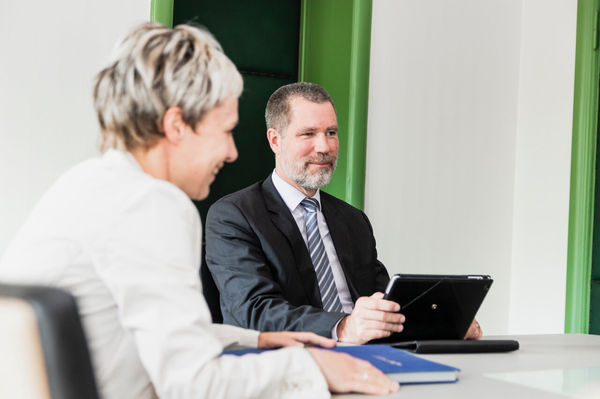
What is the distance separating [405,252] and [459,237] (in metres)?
0.45

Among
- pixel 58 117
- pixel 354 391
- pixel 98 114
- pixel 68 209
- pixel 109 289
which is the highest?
pixel 58 117

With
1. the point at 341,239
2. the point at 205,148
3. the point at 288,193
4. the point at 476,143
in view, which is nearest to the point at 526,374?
the point at 205,148

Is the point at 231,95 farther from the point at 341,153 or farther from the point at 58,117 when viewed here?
the point at 341,153

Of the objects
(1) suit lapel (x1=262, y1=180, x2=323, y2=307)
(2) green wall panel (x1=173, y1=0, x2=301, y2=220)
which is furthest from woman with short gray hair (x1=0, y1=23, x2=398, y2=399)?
(2) green wall panel (x1=173, y1=0, x2=301, y2=220)

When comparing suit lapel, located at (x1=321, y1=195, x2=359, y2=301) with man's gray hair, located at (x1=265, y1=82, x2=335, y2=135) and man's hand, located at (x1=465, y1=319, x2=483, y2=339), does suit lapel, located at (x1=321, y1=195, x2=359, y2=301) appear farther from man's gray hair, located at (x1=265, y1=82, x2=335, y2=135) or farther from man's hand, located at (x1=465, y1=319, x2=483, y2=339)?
man's hand, located at (x1=465, y1=319, x2=483, y2=339)

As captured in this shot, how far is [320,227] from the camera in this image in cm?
287

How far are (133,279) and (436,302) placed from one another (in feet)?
3.59

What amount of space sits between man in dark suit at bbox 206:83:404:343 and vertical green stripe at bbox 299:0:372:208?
784mm

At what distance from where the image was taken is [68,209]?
42.7 inches

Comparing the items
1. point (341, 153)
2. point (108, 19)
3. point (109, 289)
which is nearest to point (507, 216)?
point (341, 153)

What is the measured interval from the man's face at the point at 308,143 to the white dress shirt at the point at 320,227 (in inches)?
2.3

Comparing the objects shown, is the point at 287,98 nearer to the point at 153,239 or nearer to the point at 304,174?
the point at 304,174

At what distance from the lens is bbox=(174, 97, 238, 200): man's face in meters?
1.24

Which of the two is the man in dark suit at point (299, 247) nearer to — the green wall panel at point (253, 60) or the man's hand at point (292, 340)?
the man's hand at point (292, 340)
